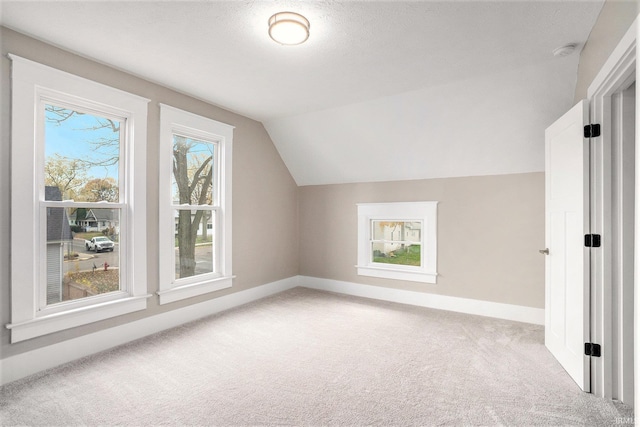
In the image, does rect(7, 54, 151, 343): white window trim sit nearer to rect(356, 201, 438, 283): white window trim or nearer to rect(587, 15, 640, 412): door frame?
rect(356, 201, 438, 283): white window trim

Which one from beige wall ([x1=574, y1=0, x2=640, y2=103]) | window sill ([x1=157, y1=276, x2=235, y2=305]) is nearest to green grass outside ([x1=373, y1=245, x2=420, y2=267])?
window sill ([x1=157, y1=276, x2=235, y2=305])

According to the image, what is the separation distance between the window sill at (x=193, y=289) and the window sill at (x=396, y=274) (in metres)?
1.90

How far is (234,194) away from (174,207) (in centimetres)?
84

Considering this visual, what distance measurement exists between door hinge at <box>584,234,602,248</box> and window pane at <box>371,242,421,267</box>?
7.46ft

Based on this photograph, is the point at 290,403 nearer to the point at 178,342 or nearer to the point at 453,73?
the point at 178,342

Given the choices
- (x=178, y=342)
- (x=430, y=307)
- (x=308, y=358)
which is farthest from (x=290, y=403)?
(x=430, y=307)

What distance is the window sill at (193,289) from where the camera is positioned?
331 centimetres

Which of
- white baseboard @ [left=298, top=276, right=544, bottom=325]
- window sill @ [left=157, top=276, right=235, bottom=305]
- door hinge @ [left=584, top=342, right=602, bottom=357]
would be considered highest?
window sill @ [left=157, top=276, right=235, bottom=305]

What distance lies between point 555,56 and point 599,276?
181cm

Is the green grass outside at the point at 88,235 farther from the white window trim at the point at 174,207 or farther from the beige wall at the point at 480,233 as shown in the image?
the beige wall at the point at 480,233

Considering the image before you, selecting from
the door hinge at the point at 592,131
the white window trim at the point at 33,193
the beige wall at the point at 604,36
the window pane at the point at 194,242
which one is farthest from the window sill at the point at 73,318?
the beige wall at the point at 604,36

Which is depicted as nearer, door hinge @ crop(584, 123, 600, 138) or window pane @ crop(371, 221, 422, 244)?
door hinge @ crop(584, 123, 600, 138)

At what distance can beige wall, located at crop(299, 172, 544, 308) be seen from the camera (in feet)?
11.7

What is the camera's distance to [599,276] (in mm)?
2096
